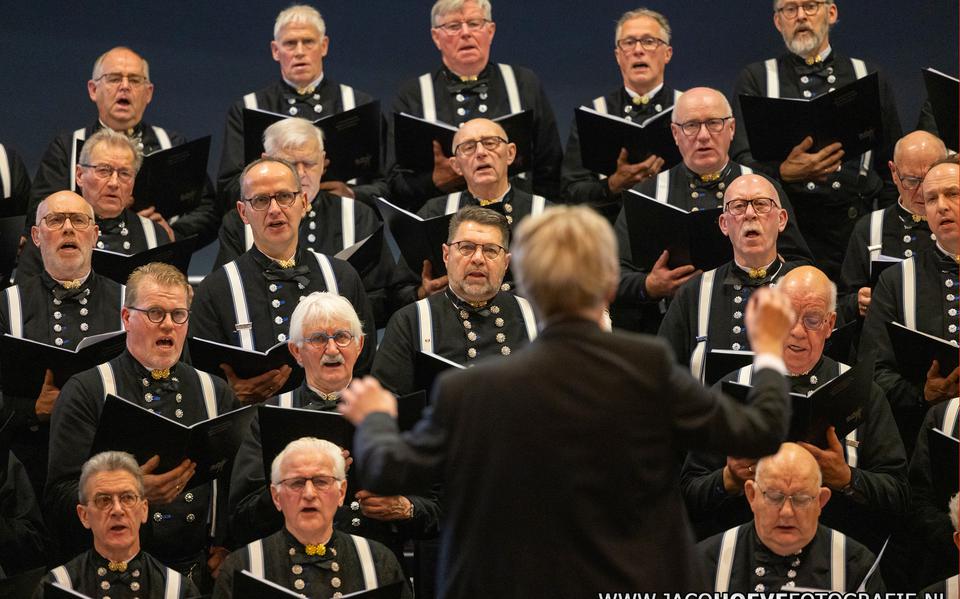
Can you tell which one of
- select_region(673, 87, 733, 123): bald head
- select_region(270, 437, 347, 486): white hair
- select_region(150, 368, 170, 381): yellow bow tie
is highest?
select_region(673, 87, 733, 123): bald head

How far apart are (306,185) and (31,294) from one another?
1.12 metres

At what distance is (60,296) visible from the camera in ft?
18.1

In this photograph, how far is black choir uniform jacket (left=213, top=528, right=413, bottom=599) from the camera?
449cm

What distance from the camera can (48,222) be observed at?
5.56 metres

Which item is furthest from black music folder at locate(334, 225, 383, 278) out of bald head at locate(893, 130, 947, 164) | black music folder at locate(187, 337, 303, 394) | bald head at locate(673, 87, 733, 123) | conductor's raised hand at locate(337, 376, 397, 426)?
conductor's raised hand at locate(337, 376, 397, 426)

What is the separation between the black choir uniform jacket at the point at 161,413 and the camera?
4.86 metres

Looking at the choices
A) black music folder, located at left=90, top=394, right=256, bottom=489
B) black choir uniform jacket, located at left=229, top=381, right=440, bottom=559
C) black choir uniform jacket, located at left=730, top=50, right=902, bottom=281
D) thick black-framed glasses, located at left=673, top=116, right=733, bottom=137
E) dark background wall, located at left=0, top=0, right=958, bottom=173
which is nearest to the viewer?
black music folder, located at left=90, top=394, right=256, bottom=489

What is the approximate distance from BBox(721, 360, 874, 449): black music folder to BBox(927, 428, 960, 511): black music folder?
0.24 m

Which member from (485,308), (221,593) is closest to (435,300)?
(485,308)

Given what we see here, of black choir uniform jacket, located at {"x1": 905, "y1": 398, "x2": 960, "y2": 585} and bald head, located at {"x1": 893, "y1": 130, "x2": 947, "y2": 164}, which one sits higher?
bald head, located at {"x1": 893, "y1": 130, "x2": 947, "y2": 164}

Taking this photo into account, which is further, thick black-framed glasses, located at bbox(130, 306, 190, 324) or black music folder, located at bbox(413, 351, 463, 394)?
thick black-framed glasses, located at bbox(130, 306, 190, 324)

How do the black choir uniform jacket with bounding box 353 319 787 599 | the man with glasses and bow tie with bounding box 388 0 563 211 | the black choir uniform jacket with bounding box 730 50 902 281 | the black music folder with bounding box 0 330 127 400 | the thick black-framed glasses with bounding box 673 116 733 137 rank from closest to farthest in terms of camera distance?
the black choir uniform jacket with bounding box 353 319 787 599
the black music folder with bounding box 0 330 127 400
the thick black-framed glasses with bounding box 673 116 733 137
the black choir uniform jacket with bounding box 730 50 902 281
the man with glasses and bow tie with bounding box 388 0 563 211

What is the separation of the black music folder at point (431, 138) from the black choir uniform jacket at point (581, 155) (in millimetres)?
225

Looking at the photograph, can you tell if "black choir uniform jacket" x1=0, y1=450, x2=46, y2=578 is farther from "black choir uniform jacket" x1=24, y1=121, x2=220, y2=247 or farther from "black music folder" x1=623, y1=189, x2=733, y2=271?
"black music folder" x1=623, y1=189, x2=733, y2=271
